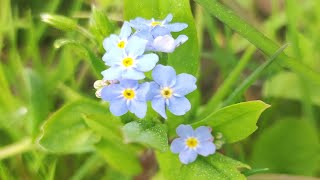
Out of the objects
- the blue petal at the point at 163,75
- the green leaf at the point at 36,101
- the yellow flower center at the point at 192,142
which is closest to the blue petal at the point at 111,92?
the blue petal at the point at 163,75

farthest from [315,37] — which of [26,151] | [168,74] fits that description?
[26,151]

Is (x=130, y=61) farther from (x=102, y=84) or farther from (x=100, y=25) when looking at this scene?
(x=100, y=25)

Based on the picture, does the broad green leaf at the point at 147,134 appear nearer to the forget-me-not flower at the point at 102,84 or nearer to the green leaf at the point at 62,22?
the forget-me-not flower at the point at 102,84

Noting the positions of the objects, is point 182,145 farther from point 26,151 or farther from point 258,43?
point 26,151

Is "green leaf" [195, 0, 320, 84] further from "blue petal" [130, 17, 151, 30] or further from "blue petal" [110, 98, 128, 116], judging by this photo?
"blue petal" [110, 98, 128, 116]

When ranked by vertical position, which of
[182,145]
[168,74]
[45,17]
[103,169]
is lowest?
[103,169]

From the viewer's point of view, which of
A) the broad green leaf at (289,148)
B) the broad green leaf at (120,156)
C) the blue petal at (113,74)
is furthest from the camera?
the broad green leaf at (289,148)

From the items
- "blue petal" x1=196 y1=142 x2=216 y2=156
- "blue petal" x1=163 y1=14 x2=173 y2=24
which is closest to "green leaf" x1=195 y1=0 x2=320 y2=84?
"blue petal" x1=163 y1=14 x2=173 y2=24

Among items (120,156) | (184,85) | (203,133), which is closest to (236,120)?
(203,133)
